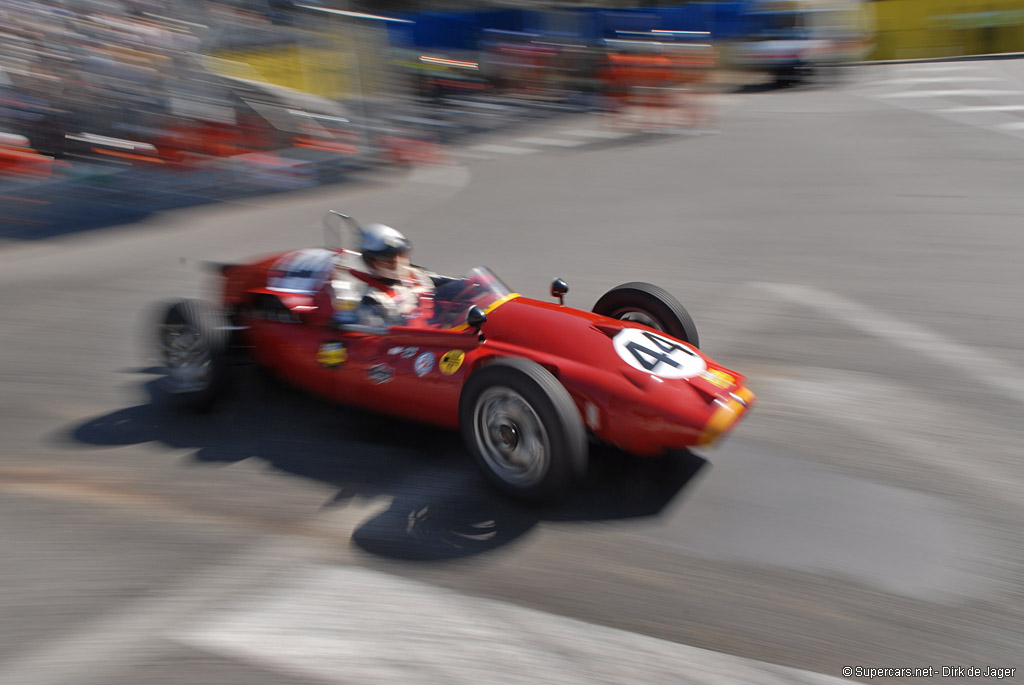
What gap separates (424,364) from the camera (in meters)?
4.73

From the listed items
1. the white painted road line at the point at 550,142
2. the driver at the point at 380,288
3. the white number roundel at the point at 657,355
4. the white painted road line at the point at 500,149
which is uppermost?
the white painted road line at the point at 550,142

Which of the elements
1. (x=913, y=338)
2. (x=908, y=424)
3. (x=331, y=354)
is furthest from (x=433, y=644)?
(x=913, y=338)

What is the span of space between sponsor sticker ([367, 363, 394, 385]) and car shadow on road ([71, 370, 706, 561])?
0.38 metres

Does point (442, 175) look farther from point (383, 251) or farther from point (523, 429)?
point (523, 429)

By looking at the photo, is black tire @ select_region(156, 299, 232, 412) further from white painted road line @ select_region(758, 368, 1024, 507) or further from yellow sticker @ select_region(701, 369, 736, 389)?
white painted road line @ select_region(758, 368, 1024, 507)

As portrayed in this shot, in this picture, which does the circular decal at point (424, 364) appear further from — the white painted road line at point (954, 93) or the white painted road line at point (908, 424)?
the white painted road line at point (954, 93)

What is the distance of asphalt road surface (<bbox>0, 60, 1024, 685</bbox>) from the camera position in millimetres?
3438

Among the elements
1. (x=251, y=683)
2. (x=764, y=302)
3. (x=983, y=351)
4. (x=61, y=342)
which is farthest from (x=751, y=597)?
(x=61, y=342)

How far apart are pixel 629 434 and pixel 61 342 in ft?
16.9

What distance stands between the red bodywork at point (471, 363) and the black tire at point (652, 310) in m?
0.39

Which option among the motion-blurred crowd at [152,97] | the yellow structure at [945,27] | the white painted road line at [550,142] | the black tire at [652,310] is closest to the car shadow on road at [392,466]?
the black tire at [652,310]

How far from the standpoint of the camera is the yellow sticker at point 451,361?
461 centimetres

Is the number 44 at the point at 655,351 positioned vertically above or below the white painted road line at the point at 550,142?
below

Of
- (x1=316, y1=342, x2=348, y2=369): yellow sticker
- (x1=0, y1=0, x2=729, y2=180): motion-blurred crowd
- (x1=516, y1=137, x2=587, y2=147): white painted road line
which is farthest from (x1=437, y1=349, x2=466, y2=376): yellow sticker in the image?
(x1=516, y1=137, x2=587, y2=147): white painted road line
